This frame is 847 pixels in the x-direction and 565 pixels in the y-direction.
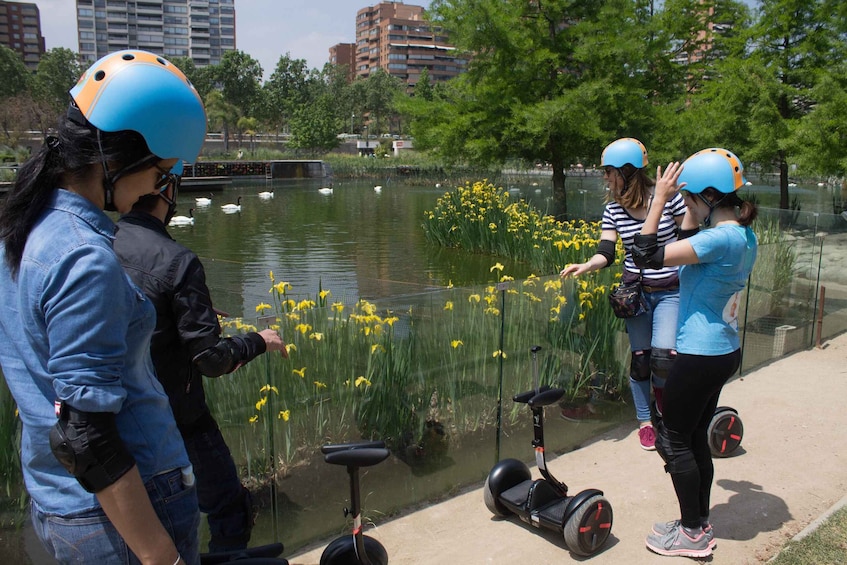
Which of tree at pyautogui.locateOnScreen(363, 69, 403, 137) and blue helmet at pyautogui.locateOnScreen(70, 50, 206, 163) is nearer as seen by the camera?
blue helmet at pyautogui.locateOnScreen(70, 50, 206, 163)

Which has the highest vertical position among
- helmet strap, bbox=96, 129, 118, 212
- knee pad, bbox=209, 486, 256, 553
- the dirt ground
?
helmet strap, bbox=96, 129, 118, 212

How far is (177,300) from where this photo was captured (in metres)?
2.28

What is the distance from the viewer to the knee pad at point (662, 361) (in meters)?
4.02

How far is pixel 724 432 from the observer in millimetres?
4621

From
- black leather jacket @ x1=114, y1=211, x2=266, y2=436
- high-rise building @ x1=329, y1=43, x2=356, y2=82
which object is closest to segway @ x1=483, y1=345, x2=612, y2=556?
black leather jacket @ x1=114, y1=211, x2=266, y2=436

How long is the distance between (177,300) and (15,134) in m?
59.0

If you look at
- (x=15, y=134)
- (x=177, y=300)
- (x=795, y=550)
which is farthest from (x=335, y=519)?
(x=15, y=134)

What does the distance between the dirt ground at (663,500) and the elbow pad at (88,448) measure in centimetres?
218

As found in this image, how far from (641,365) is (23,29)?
175479mm

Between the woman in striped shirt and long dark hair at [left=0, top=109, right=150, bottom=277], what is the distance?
10.4 feet

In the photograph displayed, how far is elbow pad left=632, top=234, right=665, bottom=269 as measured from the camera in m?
3.32

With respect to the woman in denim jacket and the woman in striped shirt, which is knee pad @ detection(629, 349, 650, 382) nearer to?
the woman in striped shirt

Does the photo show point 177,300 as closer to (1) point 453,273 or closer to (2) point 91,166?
(2) point 91,166

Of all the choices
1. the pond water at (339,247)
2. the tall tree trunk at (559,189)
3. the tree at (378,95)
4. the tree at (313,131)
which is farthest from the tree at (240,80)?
the tall tree trunk at (559,189)
